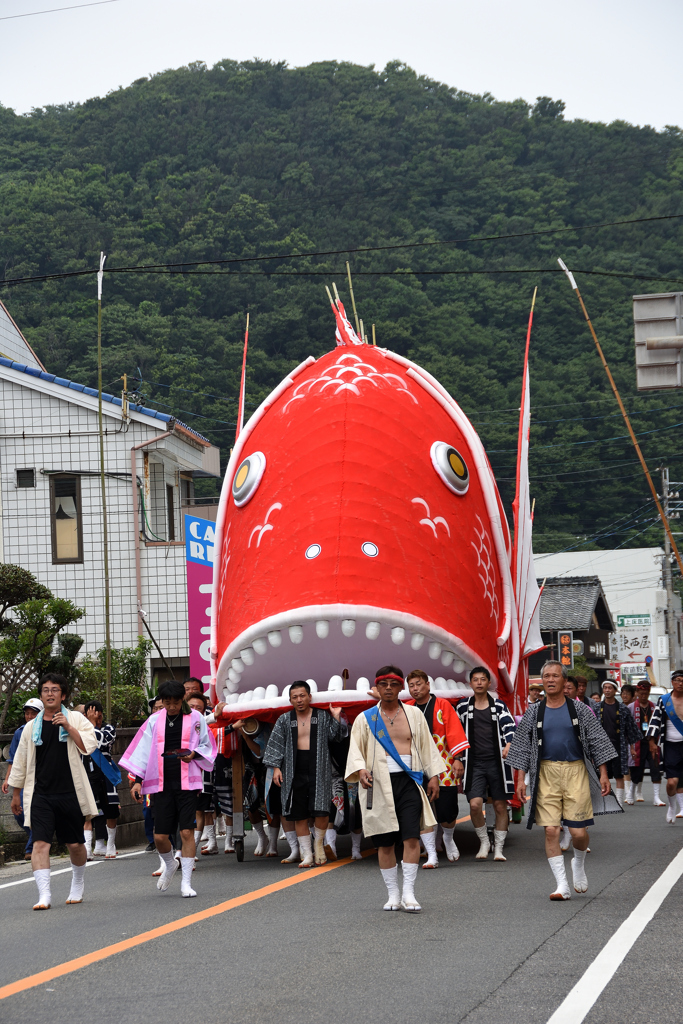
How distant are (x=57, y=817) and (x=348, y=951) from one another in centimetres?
328

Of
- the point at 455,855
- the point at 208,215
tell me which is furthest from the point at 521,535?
the point at 208,215

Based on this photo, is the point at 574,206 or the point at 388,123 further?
Answer: the point at 388,123

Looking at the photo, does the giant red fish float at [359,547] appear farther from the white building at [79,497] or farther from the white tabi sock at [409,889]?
the white building at [79,497]

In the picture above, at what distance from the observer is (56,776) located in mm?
8859

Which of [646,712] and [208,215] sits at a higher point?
[208,215]

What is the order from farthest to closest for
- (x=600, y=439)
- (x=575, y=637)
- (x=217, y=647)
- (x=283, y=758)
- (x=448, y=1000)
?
(x=575, y=637)
(x=600, y=439)
(x=217, y=647)
(x=283, y=758)
(x=448, y=1000)

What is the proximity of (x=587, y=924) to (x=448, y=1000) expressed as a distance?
6.36 feet

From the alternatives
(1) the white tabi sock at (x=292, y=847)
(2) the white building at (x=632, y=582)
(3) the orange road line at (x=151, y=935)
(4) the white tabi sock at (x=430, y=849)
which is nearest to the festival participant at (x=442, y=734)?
(4) the white tabi sock at (x=430, y=849)

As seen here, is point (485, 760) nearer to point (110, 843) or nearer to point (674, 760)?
point (674, 760)

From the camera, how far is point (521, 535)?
12859mm

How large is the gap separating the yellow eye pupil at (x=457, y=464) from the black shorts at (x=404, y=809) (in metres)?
4.44

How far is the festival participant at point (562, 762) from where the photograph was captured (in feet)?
→ 26.6

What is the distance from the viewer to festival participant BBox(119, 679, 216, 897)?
8.91 m

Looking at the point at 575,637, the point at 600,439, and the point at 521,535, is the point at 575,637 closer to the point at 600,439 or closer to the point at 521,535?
the point at 600,439
